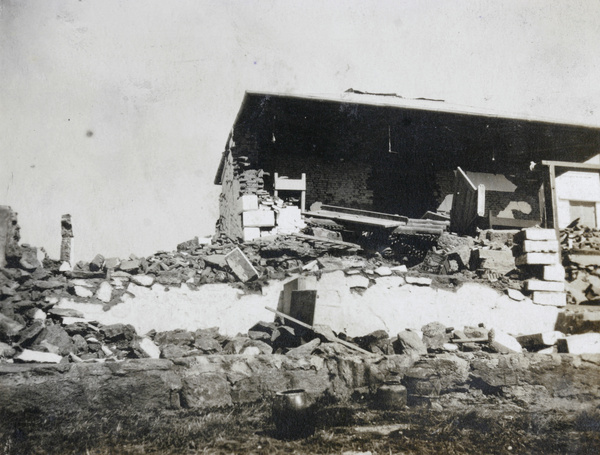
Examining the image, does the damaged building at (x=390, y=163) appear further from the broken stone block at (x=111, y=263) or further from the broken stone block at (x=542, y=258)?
the broken stone block at (x=111, y=263)

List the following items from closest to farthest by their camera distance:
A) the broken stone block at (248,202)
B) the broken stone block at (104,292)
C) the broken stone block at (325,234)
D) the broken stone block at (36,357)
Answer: the broken stone block at (36,357) < the broken stone block at (104,292) < the broken stone block at (325,234) < the broken stone block at (248,202)

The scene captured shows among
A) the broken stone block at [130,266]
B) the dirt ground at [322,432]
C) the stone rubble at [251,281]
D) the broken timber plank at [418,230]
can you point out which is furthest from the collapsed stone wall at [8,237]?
the broken timber plank at [418,230]

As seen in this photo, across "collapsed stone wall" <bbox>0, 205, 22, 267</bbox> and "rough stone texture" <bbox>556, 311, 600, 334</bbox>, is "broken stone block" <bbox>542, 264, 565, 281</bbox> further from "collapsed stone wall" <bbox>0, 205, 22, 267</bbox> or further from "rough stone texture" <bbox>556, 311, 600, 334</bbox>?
"collapsed stone wall" <bbox>0, 205, 22, 267</bbox>

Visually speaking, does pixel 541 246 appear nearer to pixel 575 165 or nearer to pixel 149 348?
pixel 575 165

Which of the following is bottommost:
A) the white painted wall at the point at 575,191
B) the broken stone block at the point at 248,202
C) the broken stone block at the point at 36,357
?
the broken stone block at the point at 36,357

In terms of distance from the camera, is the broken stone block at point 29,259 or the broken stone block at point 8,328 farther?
the broken stone block at point 29,259

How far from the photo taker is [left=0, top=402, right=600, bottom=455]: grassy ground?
3688 millimetres

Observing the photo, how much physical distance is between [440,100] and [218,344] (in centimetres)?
1049

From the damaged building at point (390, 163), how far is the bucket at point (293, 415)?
5.54 m

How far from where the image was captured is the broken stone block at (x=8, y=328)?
16.7 feet

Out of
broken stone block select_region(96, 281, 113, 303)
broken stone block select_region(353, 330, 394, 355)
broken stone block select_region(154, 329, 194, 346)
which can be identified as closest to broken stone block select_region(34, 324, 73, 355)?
broken stone block select_region(96, 281, 113, 303)

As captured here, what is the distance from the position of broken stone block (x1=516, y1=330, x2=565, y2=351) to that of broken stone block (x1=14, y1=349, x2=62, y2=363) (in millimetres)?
6128

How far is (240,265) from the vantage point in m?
7.60

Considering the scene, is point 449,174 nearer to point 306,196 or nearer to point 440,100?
point 440,100
